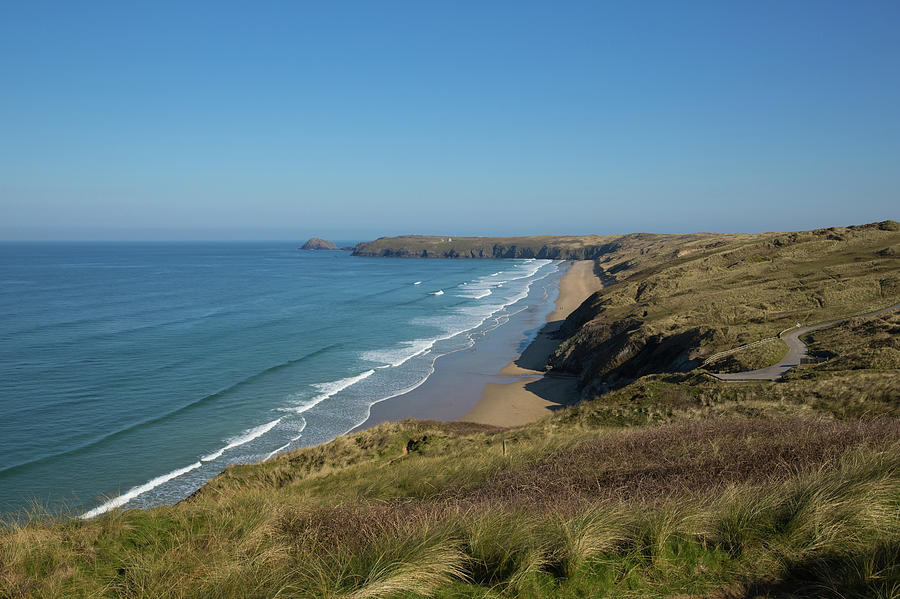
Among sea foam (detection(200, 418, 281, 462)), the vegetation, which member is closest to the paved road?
the vegetation

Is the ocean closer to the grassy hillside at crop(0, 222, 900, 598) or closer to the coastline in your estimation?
the coastline

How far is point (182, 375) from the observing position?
33.8m

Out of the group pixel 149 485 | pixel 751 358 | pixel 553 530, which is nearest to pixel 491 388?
pixel 751 358

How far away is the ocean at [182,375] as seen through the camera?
2072cm

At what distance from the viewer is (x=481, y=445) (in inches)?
616

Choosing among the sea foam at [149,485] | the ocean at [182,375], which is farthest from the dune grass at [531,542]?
the sea foam at [149,485]

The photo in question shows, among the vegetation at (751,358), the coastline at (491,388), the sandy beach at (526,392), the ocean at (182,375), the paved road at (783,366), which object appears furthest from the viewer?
the coastline at (491,388)

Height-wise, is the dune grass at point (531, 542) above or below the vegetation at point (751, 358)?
above

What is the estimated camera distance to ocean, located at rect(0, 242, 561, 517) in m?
20.7

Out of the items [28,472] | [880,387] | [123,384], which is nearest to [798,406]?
[880,387]

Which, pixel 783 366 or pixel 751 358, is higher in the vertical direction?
pixel 751 358

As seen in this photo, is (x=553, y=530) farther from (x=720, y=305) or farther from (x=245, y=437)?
(x=720, y=305)

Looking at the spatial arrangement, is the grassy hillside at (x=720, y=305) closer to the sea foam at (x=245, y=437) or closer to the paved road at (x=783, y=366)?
the paved road at (x=783, y=366)

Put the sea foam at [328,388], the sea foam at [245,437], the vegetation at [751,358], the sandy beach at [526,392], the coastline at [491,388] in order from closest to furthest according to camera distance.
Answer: the sea foam at [245,437] < the vegetation at [751,358] < the sandy beach at [526,392] < the coastline at [491,388] < the sea foam at [328,388]
